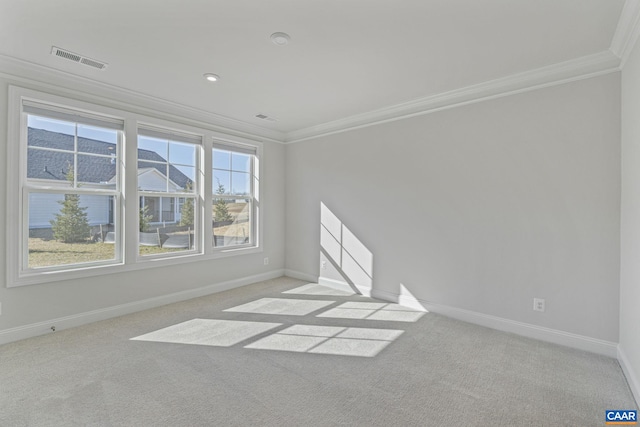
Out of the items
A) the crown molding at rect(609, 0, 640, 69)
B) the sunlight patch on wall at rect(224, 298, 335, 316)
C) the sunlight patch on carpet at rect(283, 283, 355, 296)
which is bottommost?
the sunlight patch on wall at rect(224, 298, 335, 316)

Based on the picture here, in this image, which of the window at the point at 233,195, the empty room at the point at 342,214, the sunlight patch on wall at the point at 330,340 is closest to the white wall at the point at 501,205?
the empty room at the point at 342,214

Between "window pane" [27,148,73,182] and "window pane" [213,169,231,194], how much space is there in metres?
1.71

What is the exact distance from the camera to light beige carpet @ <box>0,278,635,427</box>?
6.14 ft

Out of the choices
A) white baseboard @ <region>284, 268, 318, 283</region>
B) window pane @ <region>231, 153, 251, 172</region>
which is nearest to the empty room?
window pane @ <region>231, 153, 251, 172</region>

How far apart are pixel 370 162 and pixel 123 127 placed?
313 cm

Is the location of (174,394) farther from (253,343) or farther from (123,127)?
(123,127)

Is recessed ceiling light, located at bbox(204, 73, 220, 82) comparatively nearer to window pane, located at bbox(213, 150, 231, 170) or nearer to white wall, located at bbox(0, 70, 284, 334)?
white wall, located at bbox(0, 70, 284, 334)

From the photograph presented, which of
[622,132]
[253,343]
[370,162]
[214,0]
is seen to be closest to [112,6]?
[214,0]

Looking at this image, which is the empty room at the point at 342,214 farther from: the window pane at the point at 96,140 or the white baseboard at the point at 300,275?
the white baseboard at the point at 300,275

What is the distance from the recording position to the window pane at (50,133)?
2.97m

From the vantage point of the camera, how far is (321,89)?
337cm

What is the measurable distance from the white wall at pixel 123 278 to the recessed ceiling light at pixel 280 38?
213 cm

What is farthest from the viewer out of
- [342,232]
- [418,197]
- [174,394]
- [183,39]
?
[342,232]

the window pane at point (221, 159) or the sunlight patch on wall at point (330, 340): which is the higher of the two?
the window pane at point (221, 159)
